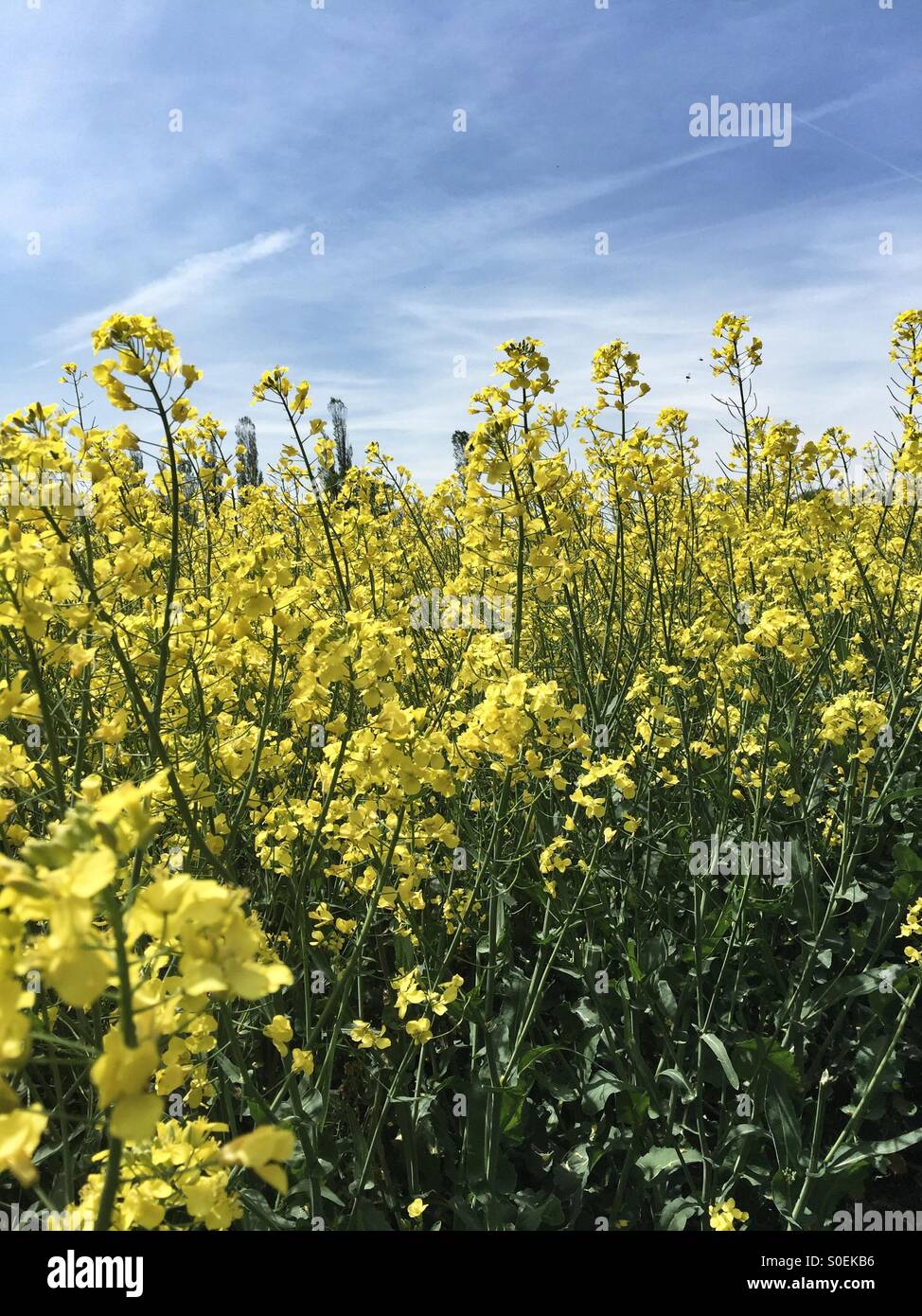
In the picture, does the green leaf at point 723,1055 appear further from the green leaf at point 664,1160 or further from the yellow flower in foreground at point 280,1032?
the yellow flower in foreground at point 280,1032

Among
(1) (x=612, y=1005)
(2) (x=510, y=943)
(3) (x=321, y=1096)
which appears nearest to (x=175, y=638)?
(3) (x=321, y=1096)

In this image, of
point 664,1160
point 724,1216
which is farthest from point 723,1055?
point 724,1216

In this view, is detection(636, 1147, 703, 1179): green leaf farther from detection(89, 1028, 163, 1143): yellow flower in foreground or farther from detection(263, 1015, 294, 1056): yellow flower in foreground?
detection(89, 1028, 163, 1143): yellow flower in foreground

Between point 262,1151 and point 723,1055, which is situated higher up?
point 262,1151

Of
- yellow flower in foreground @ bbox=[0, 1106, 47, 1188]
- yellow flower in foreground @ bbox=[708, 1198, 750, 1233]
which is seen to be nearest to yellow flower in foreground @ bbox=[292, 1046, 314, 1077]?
yellow flower in foreground @ bbox=[708, 1198, 750, 1233]

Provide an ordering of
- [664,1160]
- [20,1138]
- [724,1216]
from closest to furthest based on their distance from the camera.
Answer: [20,1138], [724,1216], [664,1160]

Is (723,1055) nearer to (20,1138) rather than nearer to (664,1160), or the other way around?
(664,1160)

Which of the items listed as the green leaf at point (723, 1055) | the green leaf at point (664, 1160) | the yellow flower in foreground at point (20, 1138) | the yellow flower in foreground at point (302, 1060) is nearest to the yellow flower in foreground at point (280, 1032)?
the yellow flower in foreground at point (302, 1060)

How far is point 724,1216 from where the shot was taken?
7.18 ft

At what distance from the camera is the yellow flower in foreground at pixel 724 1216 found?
214cm

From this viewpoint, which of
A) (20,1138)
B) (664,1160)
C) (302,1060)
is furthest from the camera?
(664,1160)

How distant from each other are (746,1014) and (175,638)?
2.65 m
